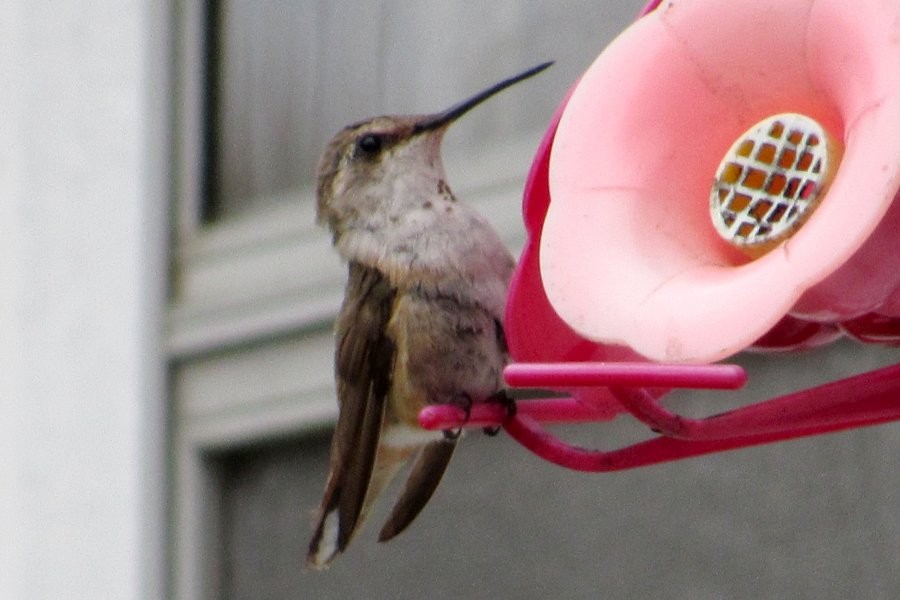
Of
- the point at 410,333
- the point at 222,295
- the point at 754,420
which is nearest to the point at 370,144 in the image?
the point at 410,333

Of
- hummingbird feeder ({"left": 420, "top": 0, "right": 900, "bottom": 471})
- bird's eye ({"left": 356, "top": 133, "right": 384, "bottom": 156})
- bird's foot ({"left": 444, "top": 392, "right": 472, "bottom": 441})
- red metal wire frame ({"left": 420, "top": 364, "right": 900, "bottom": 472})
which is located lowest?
bird's foot ({"left": 444, "top": 392, "right": 472, "bottom": 441})

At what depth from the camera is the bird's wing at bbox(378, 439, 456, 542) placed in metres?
2.50

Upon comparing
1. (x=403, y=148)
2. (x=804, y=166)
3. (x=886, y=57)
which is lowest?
(x=403, y=148)

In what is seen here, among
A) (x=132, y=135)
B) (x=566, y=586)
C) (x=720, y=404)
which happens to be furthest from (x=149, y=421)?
(x=720, y=404)

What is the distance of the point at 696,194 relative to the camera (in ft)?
6.14

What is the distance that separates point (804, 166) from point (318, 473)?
2874 millimetres

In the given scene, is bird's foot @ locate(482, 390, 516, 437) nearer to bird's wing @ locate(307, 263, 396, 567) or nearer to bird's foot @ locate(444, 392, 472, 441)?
bird's foot @ locate(444, 392, 472, 441)

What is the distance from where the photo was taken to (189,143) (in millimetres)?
5027

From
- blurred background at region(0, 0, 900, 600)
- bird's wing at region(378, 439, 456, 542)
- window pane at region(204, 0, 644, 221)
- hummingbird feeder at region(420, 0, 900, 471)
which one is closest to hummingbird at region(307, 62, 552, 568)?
bird's wing at region(378, 439, 456, 542)

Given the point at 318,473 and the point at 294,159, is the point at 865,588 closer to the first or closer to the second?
the point at 318,473

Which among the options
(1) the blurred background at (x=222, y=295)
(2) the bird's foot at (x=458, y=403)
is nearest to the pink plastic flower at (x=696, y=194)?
(2) the bird's foot at (x=458, y=403)

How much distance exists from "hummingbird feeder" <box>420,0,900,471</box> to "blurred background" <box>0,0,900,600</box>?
6.42 ft

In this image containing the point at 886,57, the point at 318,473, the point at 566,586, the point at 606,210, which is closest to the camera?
the point at 886,57

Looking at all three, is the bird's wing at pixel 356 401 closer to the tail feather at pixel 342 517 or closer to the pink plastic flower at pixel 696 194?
the tail feather at pixel 342 517
